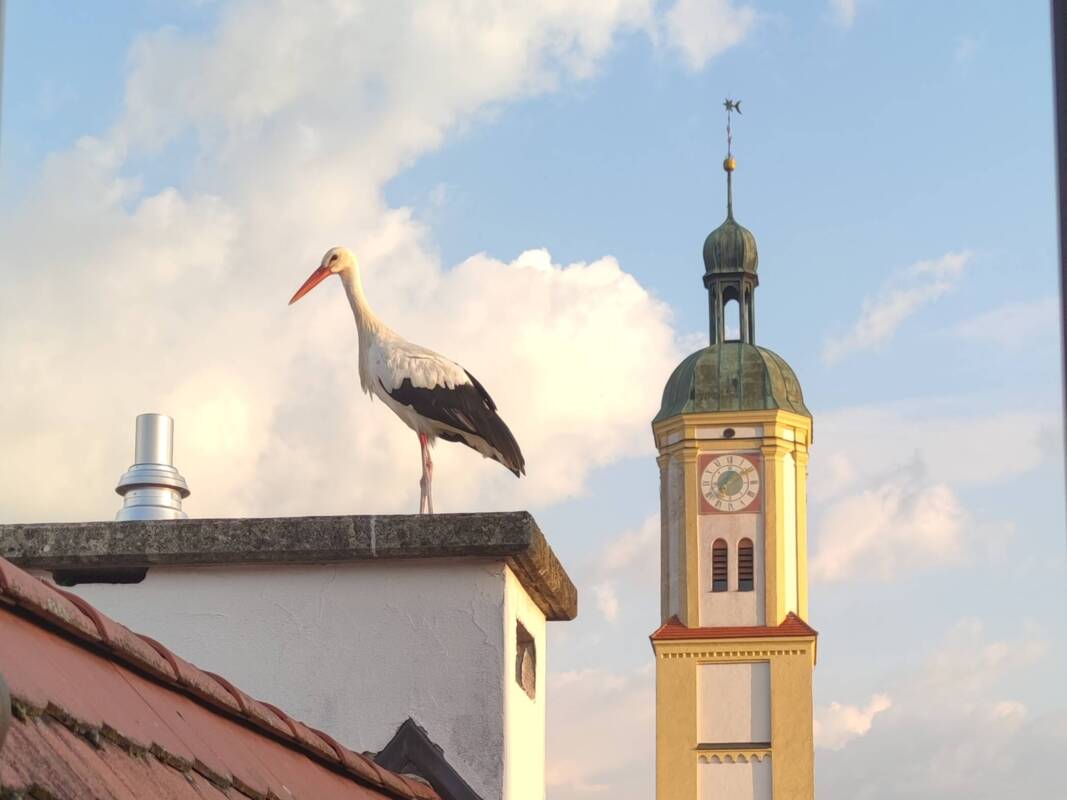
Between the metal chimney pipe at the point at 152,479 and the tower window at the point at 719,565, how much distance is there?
131ft

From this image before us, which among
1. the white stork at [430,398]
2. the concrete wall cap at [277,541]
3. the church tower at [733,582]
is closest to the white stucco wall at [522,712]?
the concrete wall cap at [277,541]

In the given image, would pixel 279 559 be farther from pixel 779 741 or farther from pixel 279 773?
pixel 779 741

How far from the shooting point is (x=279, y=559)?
460cm

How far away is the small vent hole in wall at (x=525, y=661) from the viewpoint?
15.9 ft

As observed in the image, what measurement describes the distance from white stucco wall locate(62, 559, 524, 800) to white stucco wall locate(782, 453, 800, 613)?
40159 millimetres

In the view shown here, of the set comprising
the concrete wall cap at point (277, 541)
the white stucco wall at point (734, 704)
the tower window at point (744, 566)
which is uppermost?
the tower window at point (744, 566)

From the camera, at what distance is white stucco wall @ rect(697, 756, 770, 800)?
42250mm

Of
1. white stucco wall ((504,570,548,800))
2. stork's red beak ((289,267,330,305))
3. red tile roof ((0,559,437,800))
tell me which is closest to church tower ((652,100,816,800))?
stork's red beak ((289,267,330,305))

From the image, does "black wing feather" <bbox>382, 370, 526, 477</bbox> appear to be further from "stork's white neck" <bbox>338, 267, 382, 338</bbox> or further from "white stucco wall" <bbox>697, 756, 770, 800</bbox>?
"white stucco wall" <bbox>697, 756, 770, 800</bbox>

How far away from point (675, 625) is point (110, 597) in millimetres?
39906

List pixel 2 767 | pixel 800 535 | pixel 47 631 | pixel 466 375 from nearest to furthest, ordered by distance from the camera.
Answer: pixel 2 767 < pixel 47 631 < pixel 466 375 < pixel 800 535

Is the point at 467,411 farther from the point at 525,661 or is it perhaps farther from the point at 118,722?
the point at 118,722

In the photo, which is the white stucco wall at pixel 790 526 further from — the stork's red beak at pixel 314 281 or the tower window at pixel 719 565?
the stork's red beak at pixel 314 281

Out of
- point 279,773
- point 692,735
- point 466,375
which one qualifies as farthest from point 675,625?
point 279,773
